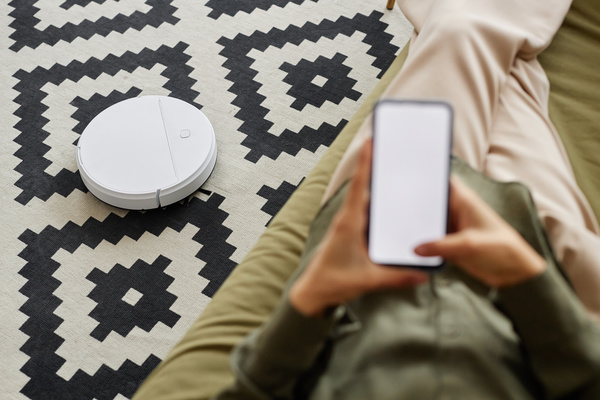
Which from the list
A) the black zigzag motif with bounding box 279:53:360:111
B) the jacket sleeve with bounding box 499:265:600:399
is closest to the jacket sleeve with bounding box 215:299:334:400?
the jacket sleeve with bounding box 499:265:600:399

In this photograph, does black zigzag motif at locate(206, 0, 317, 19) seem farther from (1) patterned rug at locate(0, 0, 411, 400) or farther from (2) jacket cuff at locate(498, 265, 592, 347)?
(2) jacket cuff at locate(498, 265, 592, 347)

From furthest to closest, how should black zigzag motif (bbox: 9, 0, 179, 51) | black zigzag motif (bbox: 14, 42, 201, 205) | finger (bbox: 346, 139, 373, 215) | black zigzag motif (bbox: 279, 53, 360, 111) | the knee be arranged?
black zigzag motif (bbox: 9, 0, 179, 51) < black zigzag motif (bbox: 279, 53, 360, 111) < black zigzag motif (bbox: 14, 42, 201, 205) < the knee < finger (bbox: 346, 139, 373, 215)

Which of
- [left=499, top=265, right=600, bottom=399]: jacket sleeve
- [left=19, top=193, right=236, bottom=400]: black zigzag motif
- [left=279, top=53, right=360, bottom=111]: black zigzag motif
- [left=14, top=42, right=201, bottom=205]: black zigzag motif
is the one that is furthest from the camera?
[left=279, top=53, right=360, bottom=111]: black zigzag motif

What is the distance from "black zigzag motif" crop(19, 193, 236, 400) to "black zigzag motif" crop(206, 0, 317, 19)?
2.09 feet

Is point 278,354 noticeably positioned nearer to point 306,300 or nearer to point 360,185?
point 306,300

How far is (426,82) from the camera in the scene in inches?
35.4

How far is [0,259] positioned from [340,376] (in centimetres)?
90

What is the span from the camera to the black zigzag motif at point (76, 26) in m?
1.65

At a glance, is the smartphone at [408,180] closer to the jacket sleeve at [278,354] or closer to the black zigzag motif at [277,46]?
the jacket sleeve at [278,354]

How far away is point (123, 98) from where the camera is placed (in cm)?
152

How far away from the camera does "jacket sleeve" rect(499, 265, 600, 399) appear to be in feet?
2.14

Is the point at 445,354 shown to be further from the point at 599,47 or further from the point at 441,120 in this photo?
the point at 599,47

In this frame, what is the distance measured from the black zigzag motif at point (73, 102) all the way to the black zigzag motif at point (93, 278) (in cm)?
13

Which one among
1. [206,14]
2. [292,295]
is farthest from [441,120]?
[206,14]
